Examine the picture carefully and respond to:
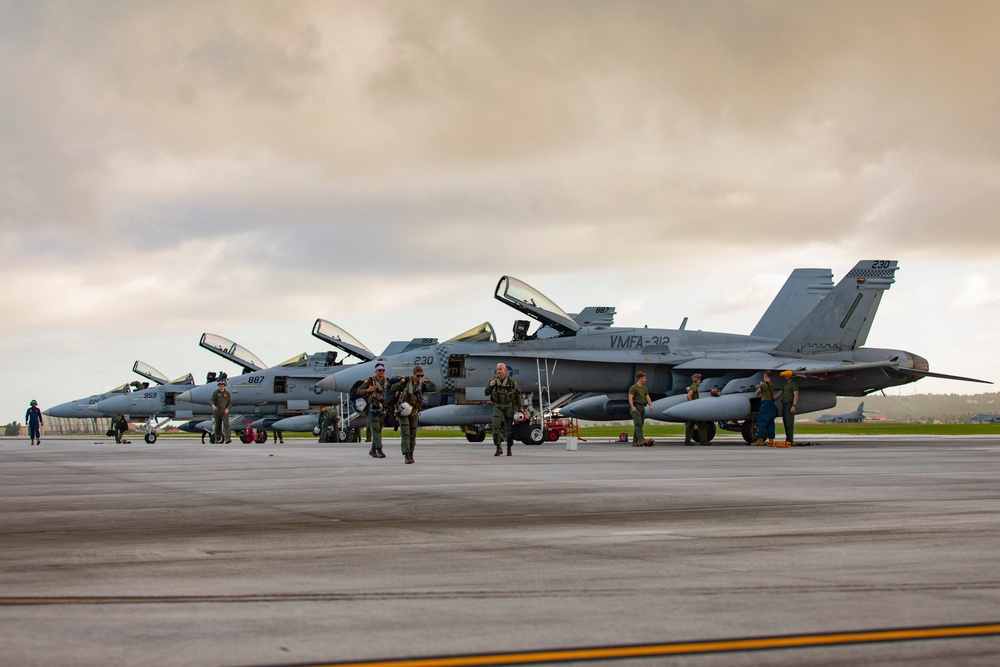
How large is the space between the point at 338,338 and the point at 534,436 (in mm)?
11732

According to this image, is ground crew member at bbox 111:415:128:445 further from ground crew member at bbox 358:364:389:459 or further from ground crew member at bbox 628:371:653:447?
ground crew member at bbox 358:364:389:459

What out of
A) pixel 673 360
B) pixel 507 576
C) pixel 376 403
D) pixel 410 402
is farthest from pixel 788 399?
pixel 507 576

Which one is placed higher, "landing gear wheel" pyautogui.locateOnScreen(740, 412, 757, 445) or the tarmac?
"landing gear wheel" pyautogui.locateOnScreen(740, 412, 757, 445)

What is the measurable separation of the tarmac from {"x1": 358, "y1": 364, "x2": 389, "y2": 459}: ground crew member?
7.71m

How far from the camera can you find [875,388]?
28672mm

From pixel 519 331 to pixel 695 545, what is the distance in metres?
22.4

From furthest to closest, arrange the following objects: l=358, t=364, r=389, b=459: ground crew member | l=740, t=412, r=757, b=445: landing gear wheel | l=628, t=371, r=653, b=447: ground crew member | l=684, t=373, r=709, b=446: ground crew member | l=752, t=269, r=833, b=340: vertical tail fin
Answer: l=752, t=269, r=833, b=340: vertical tail fin → l=684, t=373, r=709, b=446: ground crew member → l=740, t=412, r=757, b=445: landing gear wheel → l=628, t=371, r=653, b=447: ground crew member → l=358, t=364, r=389, b=459: ground crew member

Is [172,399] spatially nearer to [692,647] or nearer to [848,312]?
[848,312]

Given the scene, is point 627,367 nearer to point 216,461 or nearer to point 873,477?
point 216,461

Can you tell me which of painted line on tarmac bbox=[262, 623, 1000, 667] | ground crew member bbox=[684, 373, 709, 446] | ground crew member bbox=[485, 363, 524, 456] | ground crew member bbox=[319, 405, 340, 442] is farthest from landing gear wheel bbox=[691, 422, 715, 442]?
painted line on tarmac bbox=[262, 623, 1000, 667]

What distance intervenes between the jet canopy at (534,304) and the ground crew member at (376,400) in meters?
8.33

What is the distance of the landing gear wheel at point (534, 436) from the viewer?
2741 cm

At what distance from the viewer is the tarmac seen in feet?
12.1

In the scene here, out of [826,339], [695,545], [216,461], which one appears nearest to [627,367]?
[826,339]
